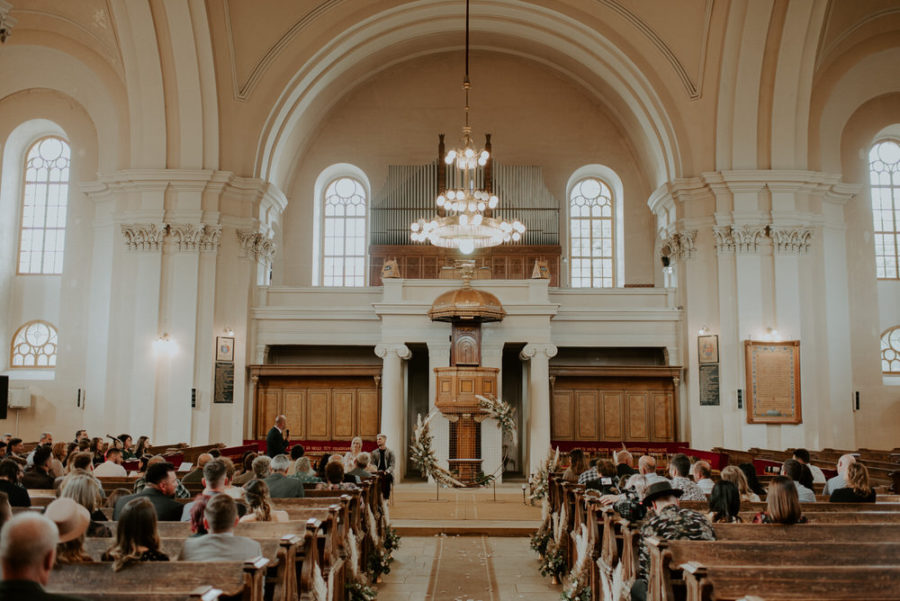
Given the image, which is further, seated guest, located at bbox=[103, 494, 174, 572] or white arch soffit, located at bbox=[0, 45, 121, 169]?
white arch soffit, located at bbox=[0, 45, 121, 169]

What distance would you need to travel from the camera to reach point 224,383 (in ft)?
53.8

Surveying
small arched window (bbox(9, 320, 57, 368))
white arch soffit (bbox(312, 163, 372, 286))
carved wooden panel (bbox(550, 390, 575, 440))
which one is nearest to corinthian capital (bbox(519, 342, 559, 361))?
carved wooden panel (bbox(550, 390, 575, 440))

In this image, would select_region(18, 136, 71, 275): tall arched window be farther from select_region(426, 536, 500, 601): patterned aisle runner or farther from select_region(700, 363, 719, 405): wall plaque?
select_region(700, 363, 719, 405): wall plaque

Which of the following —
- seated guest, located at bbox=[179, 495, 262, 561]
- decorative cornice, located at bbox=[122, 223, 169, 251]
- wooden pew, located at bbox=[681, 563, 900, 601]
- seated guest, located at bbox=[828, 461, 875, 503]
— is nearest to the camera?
wooden pew, located at bbox=[681, 563, 900, 601]

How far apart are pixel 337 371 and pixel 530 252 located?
19.2ft

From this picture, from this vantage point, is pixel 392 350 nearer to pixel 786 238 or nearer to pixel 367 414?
pixel 367 414

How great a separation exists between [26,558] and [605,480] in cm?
636

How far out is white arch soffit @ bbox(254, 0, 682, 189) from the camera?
17.7 m

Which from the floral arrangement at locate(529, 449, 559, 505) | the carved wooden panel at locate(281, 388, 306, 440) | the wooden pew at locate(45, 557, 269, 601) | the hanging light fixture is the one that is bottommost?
the floral arrangement at locate(529, 449, 559, 505)

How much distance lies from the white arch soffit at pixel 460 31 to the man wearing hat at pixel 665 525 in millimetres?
13255

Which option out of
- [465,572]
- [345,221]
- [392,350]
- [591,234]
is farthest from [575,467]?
[345,221]

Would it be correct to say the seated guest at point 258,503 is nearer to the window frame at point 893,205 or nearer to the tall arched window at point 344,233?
the tall arched window at point 344,233

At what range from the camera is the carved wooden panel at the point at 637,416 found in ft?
56.9

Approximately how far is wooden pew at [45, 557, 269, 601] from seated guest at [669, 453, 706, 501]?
4.32m
